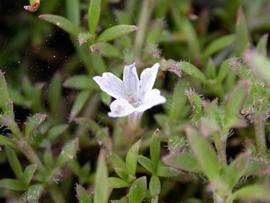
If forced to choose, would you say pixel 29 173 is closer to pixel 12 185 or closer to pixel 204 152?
pixel 12 185

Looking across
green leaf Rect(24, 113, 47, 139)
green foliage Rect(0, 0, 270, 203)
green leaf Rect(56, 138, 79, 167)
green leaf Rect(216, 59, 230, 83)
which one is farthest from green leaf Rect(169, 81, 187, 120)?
green leaf Rect(24, 113, 47, 139)

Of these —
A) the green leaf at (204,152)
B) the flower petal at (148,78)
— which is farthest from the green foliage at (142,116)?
the flower petal at (148,78)

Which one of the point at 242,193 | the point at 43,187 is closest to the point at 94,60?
the point at 43,187

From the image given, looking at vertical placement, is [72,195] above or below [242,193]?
below

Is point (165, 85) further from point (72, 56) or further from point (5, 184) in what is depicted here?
point (5, 184)

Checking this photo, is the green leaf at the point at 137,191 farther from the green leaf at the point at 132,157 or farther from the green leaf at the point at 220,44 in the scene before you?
the green leaf at the point at 220,44

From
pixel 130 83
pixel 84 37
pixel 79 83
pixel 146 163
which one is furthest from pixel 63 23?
pixel 146 163

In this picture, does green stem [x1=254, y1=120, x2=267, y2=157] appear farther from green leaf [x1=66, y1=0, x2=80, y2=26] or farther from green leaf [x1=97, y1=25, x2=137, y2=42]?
green leaf [x1=66, y1=0, x2=80, y2=26]

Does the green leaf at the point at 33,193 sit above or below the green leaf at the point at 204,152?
below
